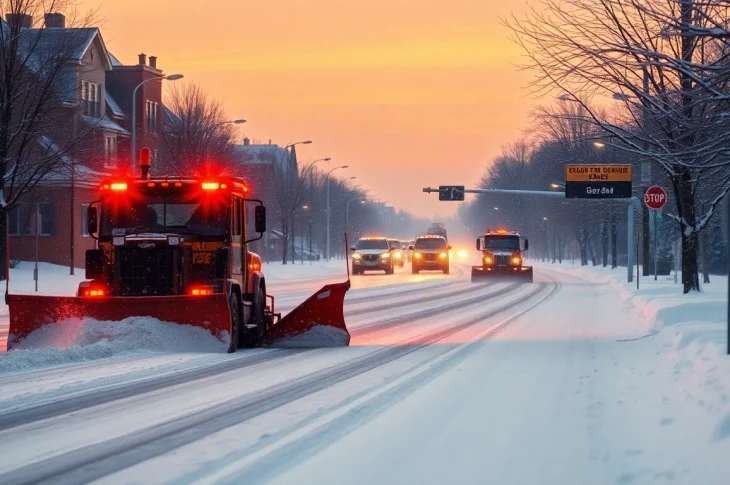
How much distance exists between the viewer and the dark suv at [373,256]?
63562 mm

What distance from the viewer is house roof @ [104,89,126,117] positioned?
5947cm

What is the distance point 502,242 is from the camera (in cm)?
5316

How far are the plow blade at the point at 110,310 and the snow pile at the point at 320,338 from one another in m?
2.22

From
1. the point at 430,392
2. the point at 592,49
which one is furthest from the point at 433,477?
the point at 592,49

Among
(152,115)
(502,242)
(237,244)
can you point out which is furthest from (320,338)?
(152,115)

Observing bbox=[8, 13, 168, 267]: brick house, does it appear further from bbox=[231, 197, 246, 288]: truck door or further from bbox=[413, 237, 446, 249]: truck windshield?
bbox=[231, 197, 246, 288]: truck door

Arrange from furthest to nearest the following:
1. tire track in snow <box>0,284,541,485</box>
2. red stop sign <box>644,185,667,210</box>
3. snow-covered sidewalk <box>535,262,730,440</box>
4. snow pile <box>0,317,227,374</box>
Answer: red stop sign <box>644,185,667,210</box>, snow pile <box>0,317,227,374</box>, snow-covered sidewalk <box>535,262,730,440</box>, tire track in snow <box>0,284,541,485</box>

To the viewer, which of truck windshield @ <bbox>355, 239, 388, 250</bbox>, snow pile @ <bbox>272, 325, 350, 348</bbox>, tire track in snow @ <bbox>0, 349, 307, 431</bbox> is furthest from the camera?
truck windshield @ <bbox>355, 239, 388, 250</bbox>

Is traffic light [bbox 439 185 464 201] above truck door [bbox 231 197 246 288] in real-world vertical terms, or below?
above

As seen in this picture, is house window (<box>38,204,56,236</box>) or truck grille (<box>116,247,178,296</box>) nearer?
truck grille (<box>116,247,178,296</box>)

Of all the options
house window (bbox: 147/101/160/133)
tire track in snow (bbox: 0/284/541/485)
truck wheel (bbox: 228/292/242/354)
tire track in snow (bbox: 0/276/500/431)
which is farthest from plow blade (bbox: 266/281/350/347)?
house window (bbox: 147/101/160/133)

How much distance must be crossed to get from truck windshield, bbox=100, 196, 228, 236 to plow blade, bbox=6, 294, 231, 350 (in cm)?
117

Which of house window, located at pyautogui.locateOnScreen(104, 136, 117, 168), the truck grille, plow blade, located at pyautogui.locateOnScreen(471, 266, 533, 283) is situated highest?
house window, located at pyautogui.locateOnScreen(104, 136, 117, 168)

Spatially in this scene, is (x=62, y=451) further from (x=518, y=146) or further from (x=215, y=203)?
(x=518, y=146)
